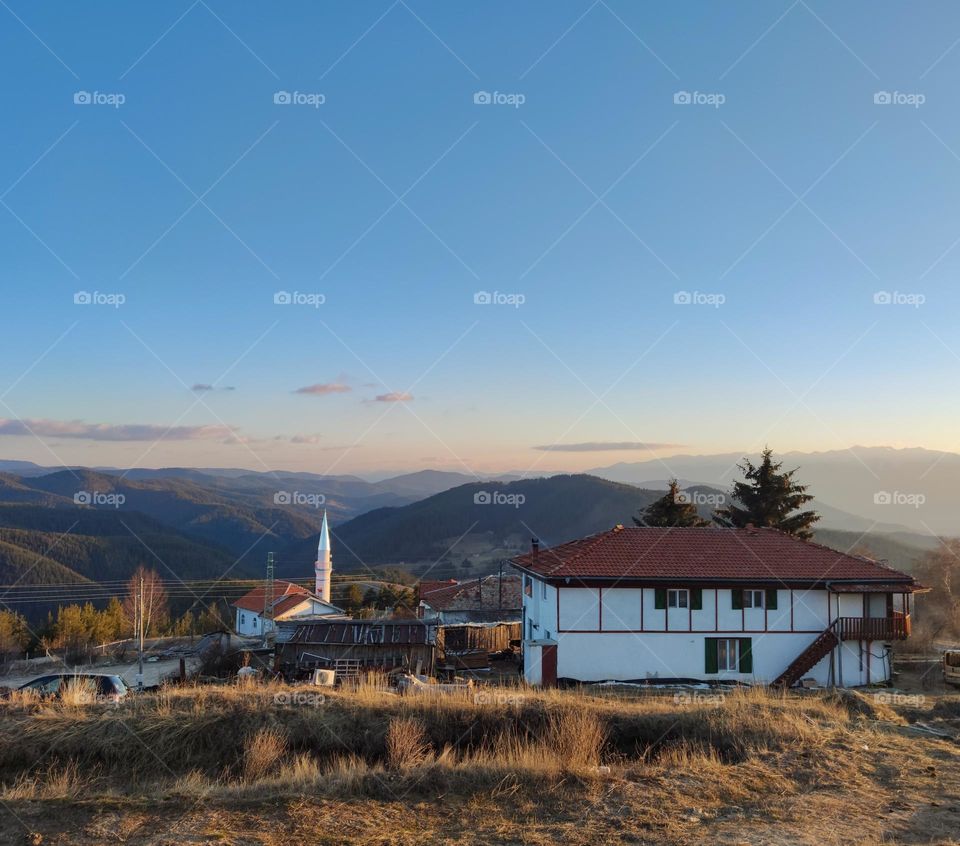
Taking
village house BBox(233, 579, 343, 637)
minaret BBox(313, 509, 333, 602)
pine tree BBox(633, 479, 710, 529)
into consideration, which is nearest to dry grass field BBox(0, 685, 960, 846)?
pine tree BBox(633, 479, 710, 529)

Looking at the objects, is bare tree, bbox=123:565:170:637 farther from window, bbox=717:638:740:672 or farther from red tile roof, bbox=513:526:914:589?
window, bbox=717:638:740:672

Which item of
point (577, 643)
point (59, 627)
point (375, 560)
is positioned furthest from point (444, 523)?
point (577, 643)

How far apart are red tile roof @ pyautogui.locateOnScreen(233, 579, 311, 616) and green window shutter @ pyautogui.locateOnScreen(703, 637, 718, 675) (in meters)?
44.7

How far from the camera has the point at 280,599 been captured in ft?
229

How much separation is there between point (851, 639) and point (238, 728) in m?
24.4

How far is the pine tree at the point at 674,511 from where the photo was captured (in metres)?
48.1

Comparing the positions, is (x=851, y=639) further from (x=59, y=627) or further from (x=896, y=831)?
(x=59, y=627)

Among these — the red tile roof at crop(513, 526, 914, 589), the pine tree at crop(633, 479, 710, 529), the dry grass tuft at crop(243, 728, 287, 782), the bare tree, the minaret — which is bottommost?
the bare tree

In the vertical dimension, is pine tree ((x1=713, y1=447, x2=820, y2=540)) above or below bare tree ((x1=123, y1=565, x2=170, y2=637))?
above

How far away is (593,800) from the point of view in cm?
1002

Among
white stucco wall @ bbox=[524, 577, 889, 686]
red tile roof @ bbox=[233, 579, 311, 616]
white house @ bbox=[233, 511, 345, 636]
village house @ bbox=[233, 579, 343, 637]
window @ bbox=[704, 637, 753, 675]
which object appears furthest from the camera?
red tile roof @ bbox=[233, 579, 311, 616]

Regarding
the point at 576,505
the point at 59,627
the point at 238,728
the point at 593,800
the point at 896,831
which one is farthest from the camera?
the point at 576,505

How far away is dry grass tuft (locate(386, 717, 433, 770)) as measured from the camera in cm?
1152

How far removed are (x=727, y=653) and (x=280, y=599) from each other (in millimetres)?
49037
